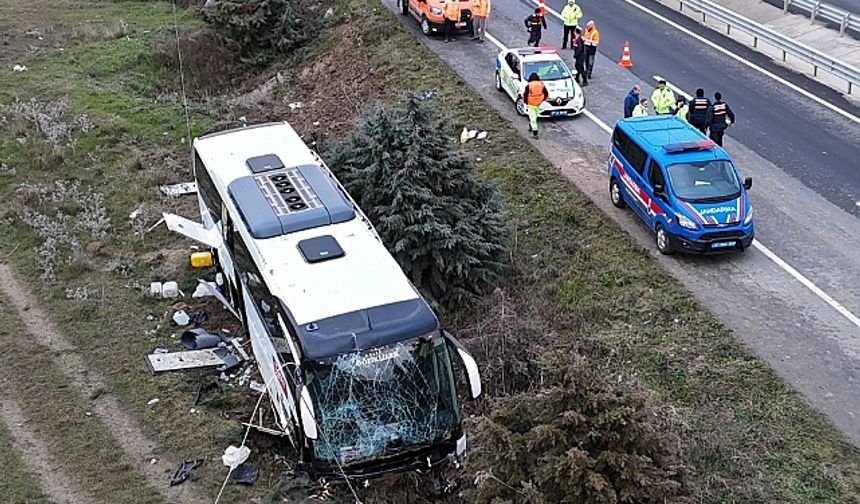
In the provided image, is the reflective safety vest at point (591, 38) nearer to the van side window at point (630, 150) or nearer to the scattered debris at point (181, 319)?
the van side window at point (630, 150)

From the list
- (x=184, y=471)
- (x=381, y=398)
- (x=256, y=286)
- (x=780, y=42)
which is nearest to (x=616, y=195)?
(x=256, y=286)

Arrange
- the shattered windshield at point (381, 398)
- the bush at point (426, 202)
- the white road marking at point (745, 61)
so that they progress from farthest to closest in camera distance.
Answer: the white road marking at point (745, 61), the bush at point (426, 202), the shattered windshield at point (381, 398)

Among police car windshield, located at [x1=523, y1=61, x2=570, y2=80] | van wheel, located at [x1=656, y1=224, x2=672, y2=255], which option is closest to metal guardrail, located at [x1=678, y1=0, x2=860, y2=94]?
police car windshield, located at [x1=523, y1=61, x2=570, y2=80]

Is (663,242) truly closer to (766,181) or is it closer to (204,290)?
(766,181)

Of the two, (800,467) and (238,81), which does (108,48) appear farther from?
(800,467)

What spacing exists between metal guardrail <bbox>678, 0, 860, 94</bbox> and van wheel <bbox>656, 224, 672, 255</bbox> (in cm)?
973

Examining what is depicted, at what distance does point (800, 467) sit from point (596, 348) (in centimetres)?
388

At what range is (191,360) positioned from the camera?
55.3 ft

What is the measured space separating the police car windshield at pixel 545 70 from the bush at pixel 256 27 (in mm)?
10383

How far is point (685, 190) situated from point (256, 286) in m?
8.27

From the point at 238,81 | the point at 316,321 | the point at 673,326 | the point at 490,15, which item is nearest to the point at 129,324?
the point at 316,321

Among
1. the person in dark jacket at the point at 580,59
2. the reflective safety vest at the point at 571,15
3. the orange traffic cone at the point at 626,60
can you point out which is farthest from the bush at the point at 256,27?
the orange traffic cone at the point at 626,60

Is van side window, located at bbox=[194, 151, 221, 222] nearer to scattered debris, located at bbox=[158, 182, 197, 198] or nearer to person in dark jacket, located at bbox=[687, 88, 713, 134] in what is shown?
scattered debris, located at bbox=[158, 182, 197, 198]

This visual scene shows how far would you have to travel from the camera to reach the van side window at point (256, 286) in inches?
544
